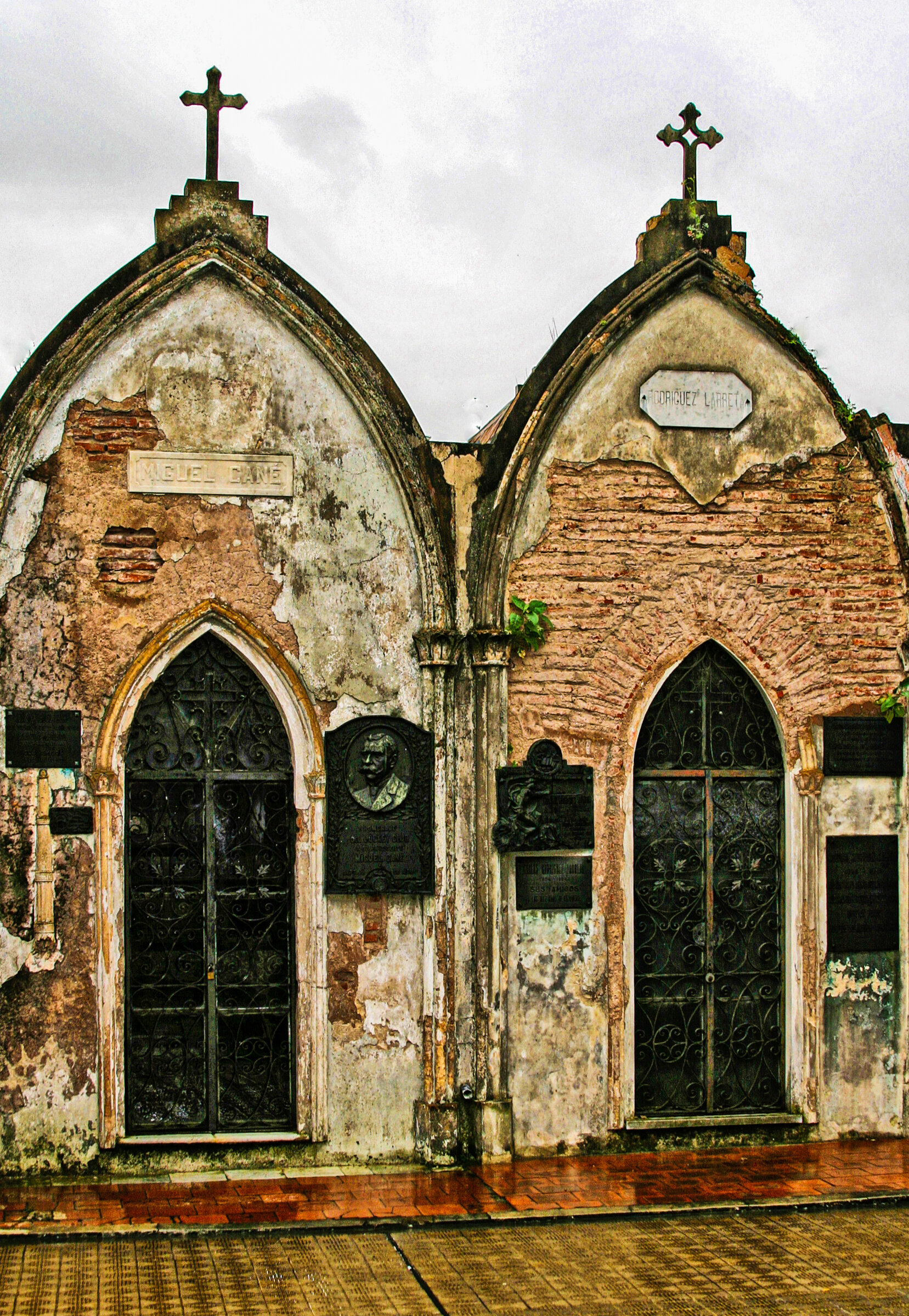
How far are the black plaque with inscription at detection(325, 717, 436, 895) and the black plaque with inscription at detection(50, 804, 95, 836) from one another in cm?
A: 137

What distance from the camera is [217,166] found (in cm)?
865

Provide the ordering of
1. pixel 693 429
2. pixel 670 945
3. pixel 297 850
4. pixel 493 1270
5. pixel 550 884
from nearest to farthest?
pixel 493 1270
pixel 297 850
pixel 550 884
pixel 670 945
pixel 693 429

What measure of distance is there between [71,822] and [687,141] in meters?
5.72

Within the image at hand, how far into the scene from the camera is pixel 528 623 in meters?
8.58

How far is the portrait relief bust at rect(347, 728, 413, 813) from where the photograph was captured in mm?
8414

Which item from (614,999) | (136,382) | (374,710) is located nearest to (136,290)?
(136,382)

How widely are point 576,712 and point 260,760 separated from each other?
6.38 ft

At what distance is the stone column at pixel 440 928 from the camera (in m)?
8.34

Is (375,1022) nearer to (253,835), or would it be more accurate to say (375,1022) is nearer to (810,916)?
(253,835)

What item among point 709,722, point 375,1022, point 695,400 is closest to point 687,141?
point 695,400

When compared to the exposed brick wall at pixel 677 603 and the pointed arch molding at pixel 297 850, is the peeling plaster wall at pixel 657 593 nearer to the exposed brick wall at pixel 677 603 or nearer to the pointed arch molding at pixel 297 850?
the exposed brick wall at pixel 677 603

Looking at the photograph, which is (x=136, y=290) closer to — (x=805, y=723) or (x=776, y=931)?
(x=805, y=723)

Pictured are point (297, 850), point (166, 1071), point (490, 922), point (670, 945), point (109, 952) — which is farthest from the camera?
point (670, 945)

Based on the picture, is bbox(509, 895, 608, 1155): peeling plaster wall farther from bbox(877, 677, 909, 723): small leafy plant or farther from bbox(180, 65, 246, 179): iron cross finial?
bbox(180, 65, 246, 179): iron cross finial
